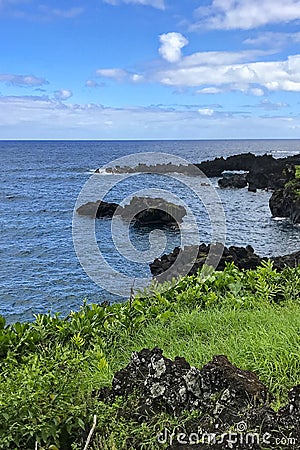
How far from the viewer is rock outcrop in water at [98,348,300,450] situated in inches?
105

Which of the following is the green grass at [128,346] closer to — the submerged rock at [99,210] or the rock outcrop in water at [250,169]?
the rock outcrop in water at [250,169]

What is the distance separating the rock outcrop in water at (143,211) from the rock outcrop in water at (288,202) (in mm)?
5080

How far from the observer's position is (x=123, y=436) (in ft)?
9.97

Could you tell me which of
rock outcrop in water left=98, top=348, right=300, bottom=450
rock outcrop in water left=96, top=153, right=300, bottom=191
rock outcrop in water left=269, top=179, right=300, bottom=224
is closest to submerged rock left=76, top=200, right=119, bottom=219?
rock outcrop in water left=96, top=153, right=300, bottom=191

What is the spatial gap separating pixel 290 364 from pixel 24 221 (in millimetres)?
28388

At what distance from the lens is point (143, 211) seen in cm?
2819

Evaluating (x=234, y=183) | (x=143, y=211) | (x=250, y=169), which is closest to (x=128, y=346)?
(x=143, y=211)

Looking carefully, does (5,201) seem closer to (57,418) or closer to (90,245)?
(90,245)

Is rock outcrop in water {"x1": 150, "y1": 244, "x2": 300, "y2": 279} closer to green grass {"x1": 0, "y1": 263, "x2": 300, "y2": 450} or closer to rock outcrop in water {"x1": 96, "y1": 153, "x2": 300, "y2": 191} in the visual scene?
green grass {"x1": 0, "y1": 263, "x2": 300, "y2": 450}

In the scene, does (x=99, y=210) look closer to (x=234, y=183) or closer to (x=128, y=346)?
(x=234, y=183)

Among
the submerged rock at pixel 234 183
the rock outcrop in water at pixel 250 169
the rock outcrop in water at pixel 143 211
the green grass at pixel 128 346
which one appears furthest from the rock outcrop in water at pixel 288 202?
the green grass at pixel 128 346

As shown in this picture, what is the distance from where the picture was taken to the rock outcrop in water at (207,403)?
266 centimetres

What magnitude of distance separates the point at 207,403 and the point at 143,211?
25.2 metres

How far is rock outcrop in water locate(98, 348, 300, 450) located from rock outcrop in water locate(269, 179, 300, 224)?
74.2ft
